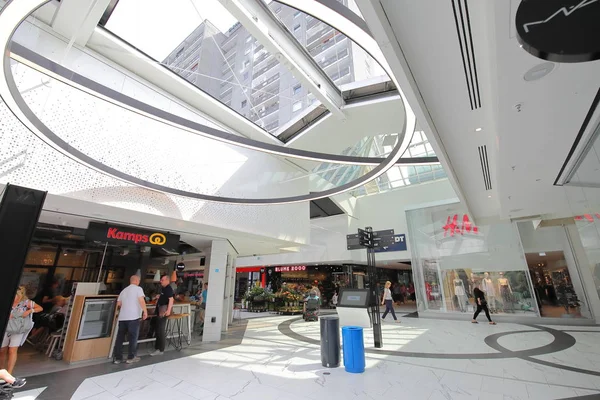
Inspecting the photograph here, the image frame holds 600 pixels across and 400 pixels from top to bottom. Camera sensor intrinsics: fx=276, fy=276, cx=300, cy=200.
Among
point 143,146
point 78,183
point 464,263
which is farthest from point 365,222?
point 78,183

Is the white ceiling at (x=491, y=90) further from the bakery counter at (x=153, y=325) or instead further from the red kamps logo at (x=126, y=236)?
the red kamps logo at (x=126, y=236)

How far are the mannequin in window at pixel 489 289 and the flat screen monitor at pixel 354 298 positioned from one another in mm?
8324

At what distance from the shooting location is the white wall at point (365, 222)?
55.0ft

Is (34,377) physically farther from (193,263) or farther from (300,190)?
(193,263)

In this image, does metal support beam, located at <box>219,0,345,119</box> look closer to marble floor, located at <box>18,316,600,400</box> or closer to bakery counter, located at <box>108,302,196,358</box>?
marble floor, located at <box>18,316,600,400</box>

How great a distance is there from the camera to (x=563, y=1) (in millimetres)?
1545

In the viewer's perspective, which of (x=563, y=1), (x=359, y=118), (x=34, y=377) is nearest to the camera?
(x=563, y=1)

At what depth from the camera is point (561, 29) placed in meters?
1.57

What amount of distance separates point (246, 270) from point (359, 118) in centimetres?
2047

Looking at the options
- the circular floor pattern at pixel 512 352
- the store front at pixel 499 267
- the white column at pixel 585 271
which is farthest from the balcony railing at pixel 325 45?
the white column at pixel 585 271

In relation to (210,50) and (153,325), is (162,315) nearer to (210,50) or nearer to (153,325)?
(153,325)

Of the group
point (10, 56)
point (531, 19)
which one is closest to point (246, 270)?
point (10, 56)

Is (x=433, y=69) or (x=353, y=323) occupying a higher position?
(x=433, y=69)

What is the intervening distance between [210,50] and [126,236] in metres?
5.85
